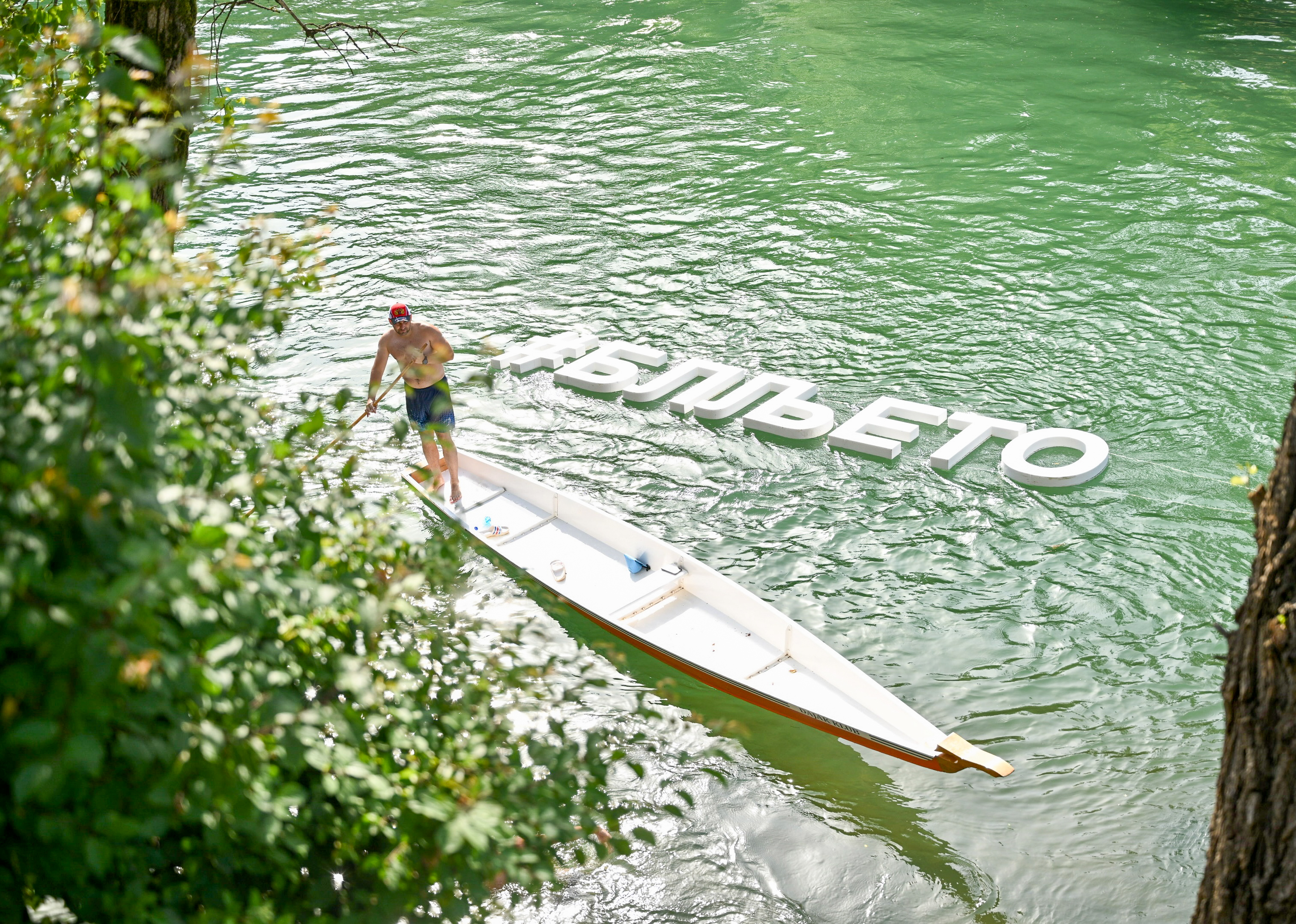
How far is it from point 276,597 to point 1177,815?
7.53m

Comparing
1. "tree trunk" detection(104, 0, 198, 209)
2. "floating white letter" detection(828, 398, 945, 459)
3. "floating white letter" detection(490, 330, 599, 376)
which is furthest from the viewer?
"floating white letter" detection(490, 330, 599, 376)

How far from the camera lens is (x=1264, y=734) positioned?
421 cm

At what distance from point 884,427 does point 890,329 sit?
277cm

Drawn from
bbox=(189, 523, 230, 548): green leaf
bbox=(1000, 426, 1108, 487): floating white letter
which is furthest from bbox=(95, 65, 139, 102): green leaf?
bbox=(1000, 426, 1108, 487): floating white letter

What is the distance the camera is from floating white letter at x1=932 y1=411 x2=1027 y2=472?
40.6 feet

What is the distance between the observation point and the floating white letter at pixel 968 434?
1238 centimetres

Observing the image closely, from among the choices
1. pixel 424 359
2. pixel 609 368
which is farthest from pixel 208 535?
pixel 609 368

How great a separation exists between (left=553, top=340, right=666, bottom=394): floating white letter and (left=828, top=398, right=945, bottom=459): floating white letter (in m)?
2.99

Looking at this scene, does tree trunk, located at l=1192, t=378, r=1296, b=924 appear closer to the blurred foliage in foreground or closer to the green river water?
the blurred foliage in foreground

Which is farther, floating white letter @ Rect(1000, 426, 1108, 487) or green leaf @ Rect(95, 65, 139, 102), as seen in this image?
floating white letter @ Rect(1000, 426, 1108, 487)

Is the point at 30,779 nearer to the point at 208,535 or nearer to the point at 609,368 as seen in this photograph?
the point at 208,535

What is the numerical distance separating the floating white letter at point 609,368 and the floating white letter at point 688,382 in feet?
0.67

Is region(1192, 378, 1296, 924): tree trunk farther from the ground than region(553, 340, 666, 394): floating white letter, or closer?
farther from the ground

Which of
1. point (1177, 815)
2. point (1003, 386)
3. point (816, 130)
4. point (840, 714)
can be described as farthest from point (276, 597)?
point (816, 130)
